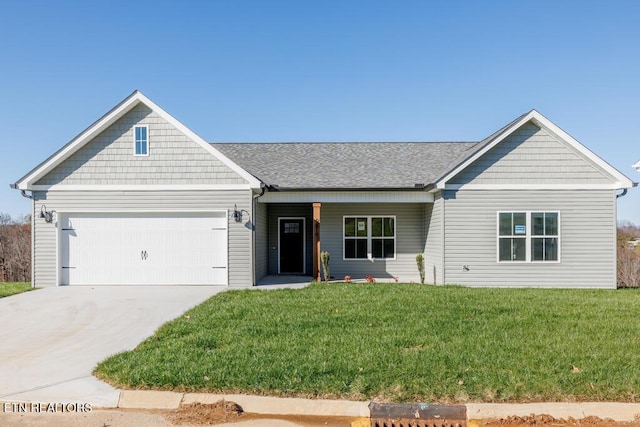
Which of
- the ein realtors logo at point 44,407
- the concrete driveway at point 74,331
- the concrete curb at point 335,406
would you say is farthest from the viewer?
the concrete driveway at point 74,331

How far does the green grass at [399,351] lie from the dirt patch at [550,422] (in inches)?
13.2

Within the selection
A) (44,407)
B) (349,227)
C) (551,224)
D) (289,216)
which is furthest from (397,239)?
(44,407)

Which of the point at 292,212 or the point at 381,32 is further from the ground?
the point at 381,32

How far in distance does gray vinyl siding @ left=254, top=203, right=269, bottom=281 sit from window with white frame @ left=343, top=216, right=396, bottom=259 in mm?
2863

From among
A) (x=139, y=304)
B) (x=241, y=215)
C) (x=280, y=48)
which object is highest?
(x=280, y=48)

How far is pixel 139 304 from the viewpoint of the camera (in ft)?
35.9

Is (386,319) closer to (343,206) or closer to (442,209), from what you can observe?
(442,209)

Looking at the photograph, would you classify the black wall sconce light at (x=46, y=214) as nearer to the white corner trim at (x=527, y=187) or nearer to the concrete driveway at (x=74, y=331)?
the concrete driveway at (x=74, y=331)

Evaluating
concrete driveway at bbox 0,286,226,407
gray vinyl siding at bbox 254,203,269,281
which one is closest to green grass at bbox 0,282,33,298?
concrete driveway at bbox 0,286,226,407

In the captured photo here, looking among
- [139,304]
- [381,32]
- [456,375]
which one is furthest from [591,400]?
[381,32]

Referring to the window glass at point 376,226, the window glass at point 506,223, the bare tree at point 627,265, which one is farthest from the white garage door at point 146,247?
the bare tree at point 627,265

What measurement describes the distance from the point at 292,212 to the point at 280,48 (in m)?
6.14

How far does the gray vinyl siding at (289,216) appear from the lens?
57.3 ft

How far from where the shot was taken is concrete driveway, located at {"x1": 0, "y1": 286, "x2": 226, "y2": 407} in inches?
221
